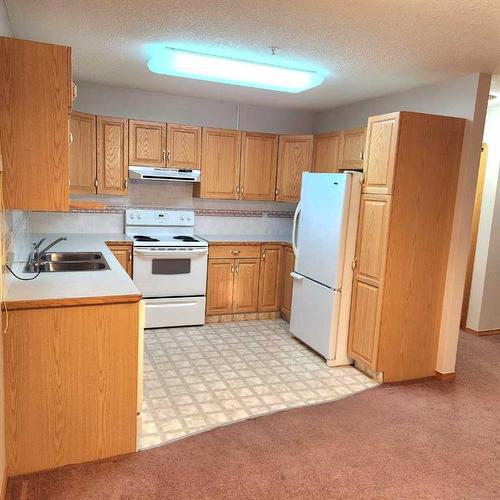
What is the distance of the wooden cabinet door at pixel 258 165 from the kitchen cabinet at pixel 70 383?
116 inches

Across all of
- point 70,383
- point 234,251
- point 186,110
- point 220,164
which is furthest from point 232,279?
point 70,383

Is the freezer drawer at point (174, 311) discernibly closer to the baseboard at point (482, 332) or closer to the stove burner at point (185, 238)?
the stove burner at point (185, 238)

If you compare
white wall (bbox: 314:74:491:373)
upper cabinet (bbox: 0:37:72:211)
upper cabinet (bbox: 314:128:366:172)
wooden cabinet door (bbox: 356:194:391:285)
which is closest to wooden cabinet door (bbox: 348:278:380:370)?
wooden cabinet door (bbox: 356:194:391:285)

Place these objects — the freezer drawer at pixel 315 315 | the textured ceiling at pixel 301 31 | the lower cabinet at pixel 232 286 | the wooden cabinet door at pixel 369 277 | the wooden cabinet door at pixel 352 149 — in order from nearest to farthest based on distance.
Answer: the textured ceiling at pixel 301 31 → the wooden cabinet door at pixel 369 277 → the freezer drawer at pixel 315 315 → the wooden cabinet door at pixel 352 149 → the lower cabinet at pixel 232 286

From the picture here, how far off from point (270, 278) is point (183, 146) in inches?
68.4

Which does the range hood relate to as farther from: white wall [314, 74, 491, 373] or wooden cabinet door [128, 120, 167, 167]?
white wall [314, 74, 491, 373]

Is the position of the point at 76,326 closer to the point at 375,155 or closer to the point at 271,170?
the point at 375,155

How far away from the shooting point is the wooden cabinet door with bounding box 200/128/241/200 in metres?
4.88

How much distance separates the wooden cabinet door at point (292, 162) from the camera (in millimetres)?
5129

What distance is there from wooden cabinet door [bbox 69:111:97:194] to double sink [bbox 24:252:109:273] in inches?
41.9

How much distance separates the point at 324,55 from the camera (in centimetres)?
312

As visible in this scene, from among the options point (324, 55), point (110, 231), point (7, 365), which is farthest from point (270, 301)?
point (7, 365)

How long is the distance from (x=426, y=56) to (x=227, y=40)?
4.35ft

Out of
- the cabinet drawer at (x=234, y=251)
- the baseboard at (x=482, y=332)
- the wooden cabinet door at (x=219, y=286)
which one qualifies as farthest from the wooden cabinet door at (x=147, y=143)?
the baseboard at (x=482, y=332)
